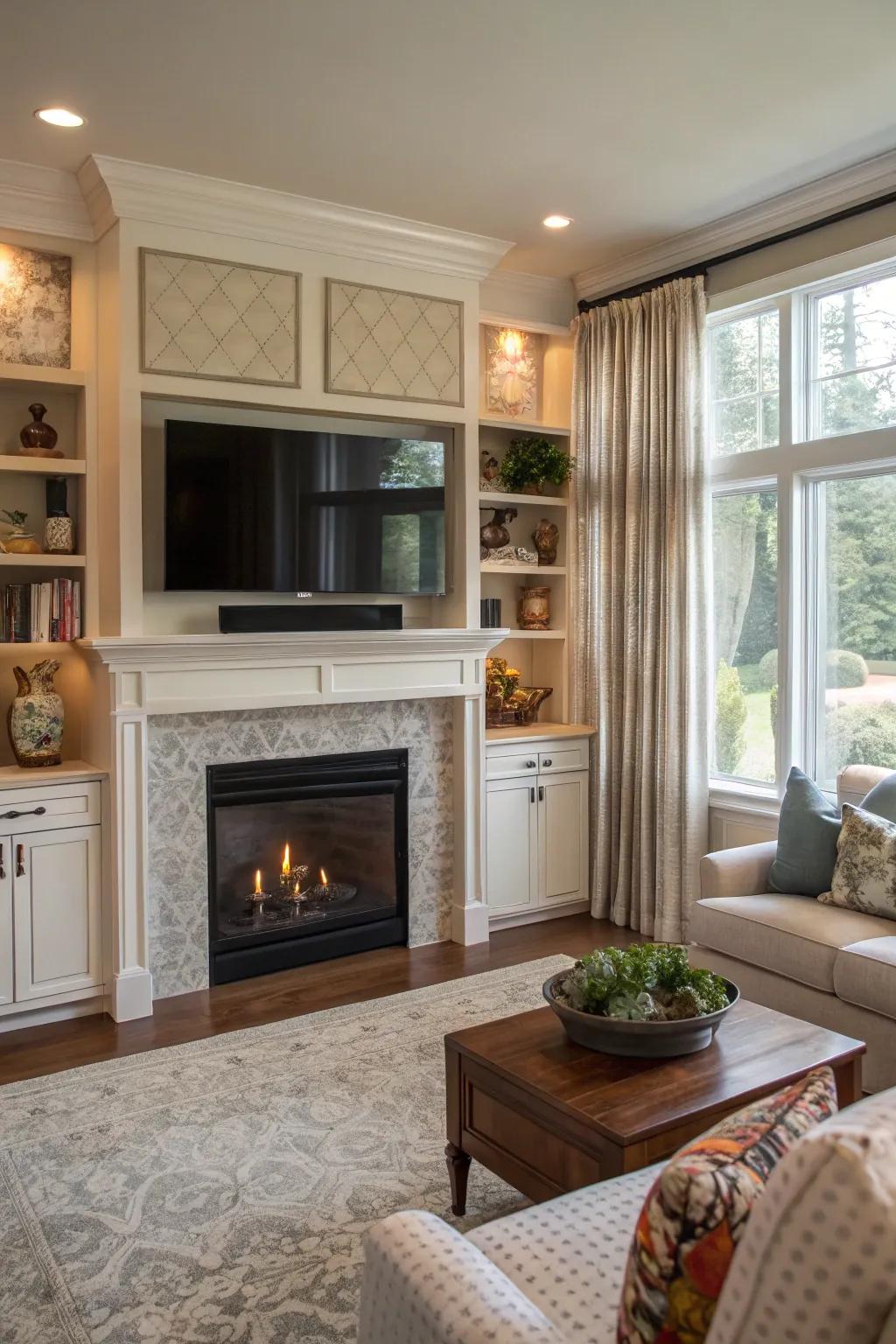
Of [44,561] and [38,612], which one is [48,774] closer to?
[38,612]

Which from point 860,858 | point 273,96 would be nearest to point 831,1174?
point 860,858

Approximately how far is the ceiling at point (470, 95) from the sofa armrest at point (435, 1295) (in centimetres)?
289

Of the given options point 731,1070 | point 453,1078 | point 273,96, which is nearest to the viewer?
point 731,1070

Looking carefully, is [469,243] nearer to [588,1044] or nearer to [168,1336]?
[588,1044]

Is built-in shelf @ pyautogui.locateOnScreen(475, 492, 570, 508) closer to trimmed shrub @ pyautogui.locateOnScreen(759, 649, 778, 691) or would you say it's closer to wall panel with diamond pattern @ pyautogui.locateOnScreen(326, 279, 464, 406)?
wall panel with diamond pattern @ pyautogui.locateOnScreen(326, 279, 464, 406)

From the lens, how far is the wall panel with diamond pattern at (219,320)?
3.88 meters

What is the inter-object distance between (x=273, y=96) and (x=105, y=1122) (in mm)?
3172

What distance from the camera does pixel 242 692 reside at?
4070mm

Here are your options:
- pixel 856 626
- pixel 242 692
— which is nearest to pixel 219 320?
pixel 242 692

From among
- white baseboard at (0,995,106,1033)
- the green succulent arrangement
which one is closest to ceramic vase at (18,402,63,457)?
white baseboard at (0,995,106,1033)

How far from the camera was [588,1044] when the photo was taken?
7.85 feet

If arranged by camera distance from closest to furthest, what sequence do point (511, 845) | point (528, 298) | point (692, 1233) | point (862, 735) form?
1. point (692, 1233)
2. point (862, 735)
3. point (511, 845)
4. point (528, 298)

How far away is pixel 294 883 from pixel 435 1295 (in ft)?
10.5

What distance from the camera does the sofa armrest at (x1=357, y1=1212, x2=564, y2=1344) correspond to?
1321mm
